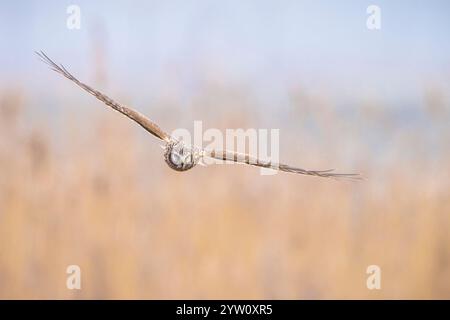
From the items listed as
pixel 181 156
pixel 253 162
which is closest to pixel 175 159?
pixel 181 156

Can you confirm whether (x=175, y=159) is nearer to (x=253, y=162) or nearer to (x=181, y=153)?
(x=181, y=153)

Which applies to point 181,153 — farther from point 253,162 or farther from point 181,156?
point 253,162

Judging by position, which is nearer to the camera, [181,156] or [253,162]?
[253,162]

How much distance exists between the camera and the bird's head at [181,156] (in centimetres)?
407

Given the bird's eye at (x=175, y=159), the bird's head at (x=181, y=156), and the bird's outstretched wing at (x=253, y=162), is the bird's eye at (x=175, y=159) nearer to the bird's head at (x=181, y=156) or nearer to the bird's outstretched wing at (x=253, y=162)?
the bird's head at (x=181, y=156)

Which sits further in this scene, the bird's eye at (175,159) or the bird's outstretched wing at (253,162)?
the bird's eye at (175,159)

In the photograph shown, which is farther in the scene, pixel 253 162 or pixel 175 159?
pixel 175 159

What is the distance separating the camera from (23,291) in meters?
7.25

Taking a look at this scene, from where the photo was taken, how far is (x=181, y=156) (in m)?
4.07

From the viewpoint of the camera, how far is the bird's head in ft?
13.4

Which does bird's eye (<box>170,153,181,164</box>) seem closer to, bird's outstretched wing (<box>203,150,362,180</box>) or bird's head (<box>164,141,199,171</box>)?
bird's head (<box>164,141,199,171</box>)
